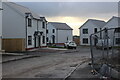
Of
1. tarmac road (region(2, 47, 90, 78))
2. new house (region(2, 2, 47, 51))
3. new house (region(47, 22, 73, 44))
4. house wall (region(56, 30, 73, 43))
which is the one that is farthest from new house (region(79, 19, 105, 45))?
tarmac road (region(2, 47, 90, 78))

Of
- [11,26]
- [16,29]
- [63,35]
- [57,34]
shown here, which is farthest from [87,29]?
[11,26]

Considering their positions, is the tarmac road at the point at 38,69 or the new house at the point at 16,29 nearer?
the tarmac road at the point at 38,69

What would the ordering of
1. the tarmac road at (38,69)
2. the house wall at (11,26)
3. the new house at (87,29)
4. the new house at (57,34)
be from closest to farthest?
the tarmac road at (38,69) < the house wall at (11,26) < the new house at (87,29) < the new house at (57,34)

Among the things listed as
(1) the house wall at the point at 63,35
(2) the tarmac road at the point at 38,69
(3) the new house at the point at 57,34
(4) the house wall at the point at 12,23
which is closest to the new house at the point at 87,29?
(1) the house wall at the point at 63,35

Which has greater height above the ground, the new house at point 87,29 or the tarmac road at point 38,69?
the new house at point 87,29

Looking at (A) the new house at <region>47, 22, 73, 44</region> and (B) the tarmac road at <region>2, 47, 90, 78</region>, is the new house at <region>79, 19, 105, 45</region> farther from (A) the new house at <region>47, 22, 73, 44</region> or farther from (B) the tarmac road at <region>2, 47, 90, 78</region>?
(B) the tarmac road at <region>2, 47, 90, 78</region>

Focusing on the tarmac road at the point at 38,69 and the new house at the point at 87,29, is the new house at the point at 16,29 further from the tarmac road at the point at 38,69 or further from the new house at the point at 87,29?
the new house at the point at 87,29

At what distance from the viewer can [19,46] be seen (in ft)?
127

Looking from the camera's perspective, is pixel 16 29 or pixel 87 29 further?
pixel 87 29

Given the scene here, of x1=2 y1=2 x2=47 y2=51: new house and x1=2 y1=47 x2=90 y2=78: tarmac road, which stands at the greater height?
x1=2 y1=2 x2=47 y2=51: new house

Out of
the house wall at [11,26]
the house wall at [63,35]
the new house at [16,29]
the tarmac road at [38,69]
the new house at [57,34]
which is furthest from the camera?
the house wall at [63,35]

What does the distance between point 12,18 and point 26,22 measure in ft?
8.30

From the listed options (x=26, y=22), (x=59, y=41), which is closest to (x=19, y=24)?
(x=26, y=22)

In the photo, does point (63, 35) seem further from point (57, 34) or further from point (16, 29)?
point (16, 29)
